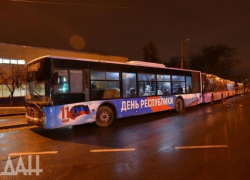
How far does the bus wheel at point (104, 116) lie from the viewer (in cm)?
953

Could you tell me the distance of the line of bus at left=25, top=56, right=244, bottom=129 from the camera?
7.83 metres

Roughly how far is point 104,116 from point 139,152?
161 inches

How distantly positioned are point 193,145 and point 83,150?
3.35 meters

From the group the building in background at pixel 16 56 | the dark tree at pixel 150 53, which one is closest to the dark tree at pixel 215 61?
the dark tree at pixel 150 53

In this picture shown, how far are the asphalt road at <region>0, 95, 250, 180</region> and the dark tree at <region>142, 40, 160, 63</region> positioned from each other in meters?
42.1

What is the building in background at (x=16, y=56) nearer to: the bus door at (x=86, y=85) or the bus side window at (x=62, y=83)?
the bus door at (x=86, y=85)

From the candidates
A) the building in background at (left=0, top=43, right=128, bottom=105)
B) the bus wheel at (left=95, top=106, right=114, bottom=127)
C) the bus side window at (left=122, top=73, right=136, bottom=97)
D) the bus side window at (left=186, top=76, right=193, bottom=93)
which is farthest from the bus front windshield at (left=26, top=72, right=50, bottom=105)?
the building in background at (left=0, top=43, right=128, bottom=105)

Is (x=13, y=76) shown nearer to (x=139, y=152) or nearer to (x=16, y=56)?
(x=16, y=56)

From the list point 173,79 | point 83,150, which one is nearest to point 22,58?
point 173,79

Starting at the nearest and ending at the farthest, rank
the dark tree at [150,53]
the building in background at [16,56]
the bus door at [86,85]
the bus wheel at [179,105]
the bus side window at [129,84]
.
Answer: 1. the bus door at [86,85]
2. the bus side window at [129,84]
3. the bus wheel at [179,105]
4. the building in background at [16,56]
5. the dark tree at [150,53]

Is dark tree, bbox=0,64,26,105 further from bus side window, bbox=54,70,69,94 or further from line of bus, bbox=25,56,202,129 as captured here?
bus side window, bbox=54,70,69,94

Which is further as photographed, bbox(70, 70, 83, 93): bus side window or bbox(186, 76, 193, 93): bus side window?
bbox(186, 76, 193, 93): bus side window

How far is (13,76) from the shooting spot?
70.4 feet

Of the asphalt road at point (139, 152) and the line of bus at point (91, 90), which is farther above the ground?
the line of bus at point (91, 90)
